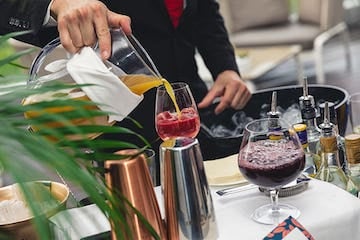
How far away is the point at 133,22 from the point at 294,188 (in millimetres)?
707

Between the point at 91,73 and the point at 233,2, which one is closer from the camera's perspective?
the point at 91,73

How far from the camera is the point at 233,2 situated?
5.01m

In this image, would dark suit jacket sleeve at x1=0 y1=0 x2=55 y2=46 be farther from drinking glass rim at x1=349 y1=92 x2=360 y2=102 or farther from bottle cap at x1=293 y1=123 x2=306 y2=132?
drinking glass rim at x1=349 y1=92 x2=360 y2=102

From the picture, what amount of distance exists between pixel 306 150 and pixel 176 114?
0.27 metres

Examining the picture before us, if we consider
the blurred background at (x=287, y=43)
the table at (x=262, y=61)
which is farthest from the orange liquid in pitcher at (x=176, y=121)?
the blurred background at (x=287, y=43)

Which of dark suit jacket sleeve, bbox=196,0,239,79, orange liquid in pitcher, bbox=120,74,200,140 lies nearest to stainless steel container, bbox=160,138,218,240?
A: orange liquid in pitcher, bbox=120,74,200,140

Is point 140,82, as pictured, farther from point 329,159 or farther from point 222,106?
point 222,106

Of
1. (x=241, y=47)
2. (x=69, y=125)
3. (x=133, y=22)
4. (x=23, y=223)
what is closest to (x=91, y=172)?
(x=69, y=125)

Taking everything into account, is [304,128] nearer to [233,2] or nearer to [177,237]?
[177,237]

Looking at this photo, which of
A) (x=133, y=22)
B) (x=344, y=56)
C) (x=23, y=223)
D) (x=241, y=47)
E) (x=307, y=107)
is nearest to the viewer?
(x=23, y=223)

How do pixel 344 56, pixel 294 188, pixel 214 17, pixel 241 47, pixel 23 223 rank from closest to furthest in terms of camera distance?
1. pixel 23 223
2. pixel 294 188
3. pixel 214 17
4. pixel 241 47
5. pixel 344 56

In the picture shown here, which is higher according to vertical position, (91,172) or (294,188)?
(91,172)

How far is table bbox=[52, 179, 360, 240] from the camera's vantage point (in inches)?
41.8

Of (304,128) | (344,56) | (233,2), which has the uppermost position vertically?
(304,128)
